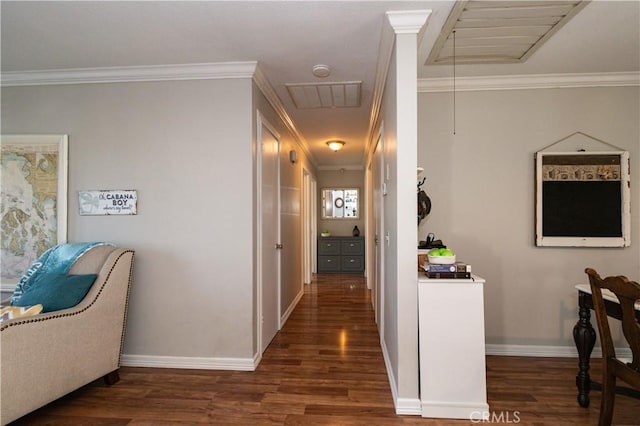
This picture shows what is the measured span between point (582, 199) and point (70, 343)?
3.94 m

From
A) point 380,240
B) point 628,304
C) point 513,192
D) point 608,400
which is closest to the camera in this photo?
point 628,304

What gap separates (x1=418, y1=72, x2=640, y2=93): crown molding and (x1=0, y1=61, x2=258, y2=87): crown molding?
160cm

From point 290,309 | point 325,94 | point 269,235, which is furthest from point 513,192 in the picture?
point 290,309

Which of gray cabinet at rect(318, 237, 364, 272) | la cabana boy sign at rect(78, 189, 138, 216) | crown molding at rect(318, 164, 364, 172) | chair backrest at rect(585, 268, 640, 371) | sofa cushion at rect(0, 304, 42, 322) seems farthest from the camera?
crown molding at rect(318, 164, 364, 172)

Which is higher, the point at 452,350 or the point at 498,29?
the point at 498,29

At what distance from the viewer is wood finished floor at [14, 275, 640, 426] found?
184 centimetres

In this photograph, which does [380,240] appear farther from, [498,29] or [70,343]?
[70,343]

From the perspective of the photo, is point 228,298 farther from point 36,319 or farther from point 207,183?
point 36,319

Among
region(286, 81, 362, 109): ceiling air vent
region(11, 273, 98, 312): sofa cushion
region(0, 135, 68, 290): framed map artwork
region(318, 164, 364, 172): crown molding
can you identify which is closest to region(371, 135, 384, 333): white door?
region(286, 81, 362, 109): ceiling air vent

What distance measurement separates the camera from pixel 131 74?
254 cm

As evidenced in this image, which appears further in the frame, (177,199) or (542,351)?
(542,351)

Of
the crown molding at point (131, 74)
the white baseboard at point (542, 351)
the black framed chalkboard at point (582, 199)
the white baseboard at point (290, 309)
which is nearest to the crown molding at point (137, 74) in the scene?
the crown molding at point (131, 74)

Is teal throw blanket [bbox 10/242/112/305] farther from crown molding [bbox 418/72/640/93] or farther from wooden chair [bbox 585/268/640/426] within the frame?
wooden chair [bbox 585/268/640/426]

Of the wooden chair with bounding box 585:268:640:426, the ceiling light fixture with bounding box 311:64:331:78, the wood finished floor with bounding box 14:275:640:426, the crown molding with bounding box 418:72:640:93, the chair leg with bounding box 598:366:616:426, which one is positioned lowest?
the wood finished floor with bounding box 14:275:640:426
